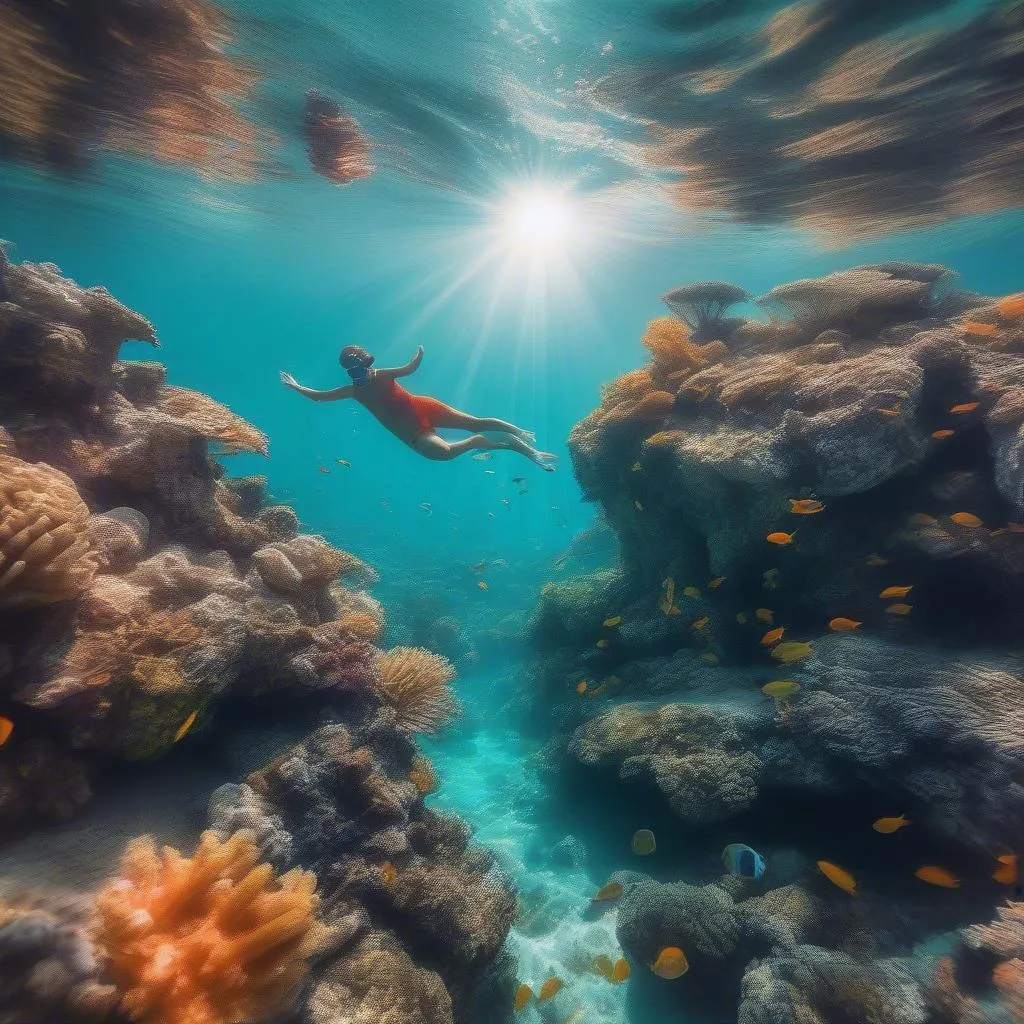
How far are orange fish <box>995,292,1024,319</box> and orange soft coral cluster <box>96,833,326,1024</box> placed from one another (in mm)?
10531

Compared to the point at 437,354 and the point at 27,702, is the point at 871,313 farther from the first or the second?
the point at 437,354

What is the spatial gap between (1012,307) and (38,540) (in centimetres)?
1119

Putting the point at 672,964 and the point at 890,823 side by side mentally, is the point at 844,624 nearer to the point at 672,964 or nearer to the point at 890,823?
the point at 890,823

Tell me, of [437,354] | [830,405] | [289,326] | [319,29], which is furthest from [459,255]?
[437,354]

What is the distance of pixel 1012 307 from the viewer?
23.1 ft

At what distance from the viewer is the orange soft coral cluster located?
2342 mm

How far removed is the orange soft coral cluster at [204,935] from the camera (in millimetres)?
2342

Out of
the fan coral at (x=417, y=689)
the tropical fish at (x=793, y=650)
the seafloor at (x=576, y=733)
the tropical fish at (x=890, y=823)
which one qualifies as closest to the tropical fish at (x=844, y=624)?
the seafloor at (x=576, y=733)

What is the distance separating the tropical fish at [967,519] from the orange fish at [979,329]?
274cm

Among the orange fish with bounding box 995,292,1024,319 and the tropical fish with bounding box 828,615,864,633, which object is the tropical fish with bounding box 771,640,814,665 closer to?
the tropical fish with bounding box 828,615,864,633

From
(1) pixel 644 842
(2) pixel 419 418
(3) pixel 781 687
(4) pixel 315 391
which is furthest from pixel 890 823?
(4) pixel 315 391

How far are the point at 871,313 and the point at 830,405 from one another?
330 centimetres

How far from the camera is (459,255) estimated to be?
2850 cm

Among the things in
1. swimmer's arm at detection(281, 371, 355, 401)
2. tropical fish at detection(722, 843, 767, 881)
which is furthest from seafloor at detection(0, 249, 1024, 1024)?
swimmer's arm at detection(281, 371, 355, 401)
